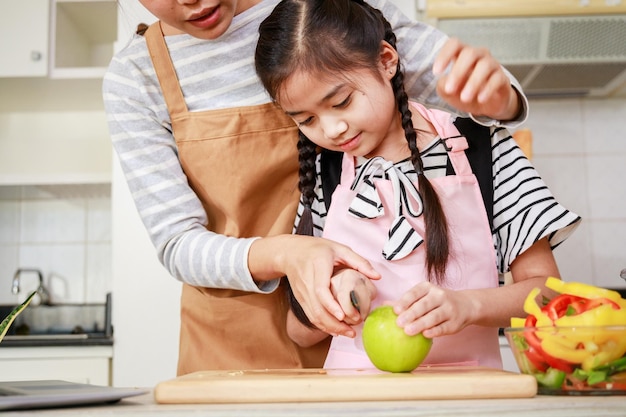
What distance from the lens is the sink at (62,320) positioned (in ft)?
8.34

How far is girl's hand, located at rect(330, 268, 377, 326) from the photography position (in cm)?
88

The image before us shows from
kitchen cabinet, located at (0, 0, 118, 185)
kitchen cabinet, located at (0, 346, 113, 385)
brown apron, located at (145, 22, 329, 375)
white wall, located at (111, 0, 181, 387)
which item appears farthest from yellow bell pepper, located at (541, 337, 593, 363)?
kitchen cabinet, located at (0, 0, 118, 185)

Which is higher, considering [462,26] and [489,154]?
[462,26]

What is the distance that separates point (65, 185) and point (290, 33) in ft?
5.59

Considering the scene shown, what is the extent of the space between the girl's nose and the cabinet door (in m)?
1.69

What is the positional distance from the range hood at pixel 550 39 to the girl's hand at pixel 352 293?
1.46 meters

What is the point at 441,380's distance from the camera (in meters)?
0.66

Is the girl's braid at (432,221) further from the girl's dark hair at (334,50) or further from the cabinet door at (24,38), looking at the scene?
the cabinet door at (24,38)

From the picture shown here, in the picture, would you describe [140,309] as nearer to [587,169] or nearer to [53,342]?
[53,342]

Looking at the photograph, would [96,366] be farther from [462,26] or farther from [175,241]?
[462,26]

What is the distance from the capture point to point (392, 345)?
836 mm

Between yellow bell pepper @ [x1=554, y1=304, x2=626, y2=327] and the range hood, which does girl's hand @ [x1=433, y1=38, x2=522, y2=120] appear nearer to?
yellow bell pepper @ [x1=554, y1=304, x2=626, y2=327]

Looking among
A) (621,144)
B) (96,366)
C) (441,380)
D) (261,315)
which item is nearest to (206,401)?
(441,380)

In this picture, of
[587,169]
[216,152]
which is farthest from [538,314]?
[587,169]
